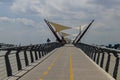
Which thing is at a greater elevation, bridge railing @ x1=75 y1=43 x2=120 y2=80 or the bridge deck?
Result: bridge railing @ x1=75 y1=43 x2=120 y2=80

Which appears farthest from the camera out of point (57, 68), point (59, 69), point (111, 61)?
point (57, 68)

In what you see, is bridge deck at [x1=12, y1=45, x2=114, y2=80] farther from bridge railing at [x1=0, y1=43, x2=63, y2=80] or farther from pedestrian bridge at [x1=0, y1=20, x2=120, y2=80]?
bridge railing at [x1=0, y1=43, x2=63, y2=80]

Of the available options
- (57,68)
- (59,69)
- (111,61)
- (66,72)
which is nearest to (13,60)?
(57,68)

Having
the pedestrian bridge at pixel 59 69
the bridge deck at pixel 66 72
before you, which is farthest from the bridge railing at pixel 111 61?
the bridge deck at pixel 66 72

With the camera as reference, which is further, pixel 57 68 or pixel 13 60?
pixel 13 60

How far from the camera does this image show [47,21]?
19162 centimetres

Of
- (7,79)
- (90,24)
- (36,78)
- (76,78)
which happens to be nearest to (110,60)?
(76,78)

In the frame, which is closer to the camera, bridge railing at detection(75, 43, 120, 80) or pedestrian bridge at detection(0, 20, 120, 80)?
bridge railing at detection(75, 43, 120, 80)

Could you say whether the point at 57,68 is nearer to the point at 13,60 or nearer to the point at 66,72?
the point at 66,72

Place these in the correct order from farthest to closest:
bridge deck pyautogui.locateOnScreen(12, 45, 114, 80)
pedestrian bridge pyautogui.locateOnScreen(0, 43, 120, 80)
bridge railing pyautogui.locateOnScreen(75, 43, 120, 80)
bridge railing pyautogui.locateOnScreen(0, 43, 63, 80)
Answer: bridge deck pyautogui.locateOnScreen(12, 45, 114, 80) → pedestrian bridge pyautogui.locateOnScreen(0, 43, 120, 80) → bridge railing pyautogui.locateOnScreen(0, 43, 63, 80) → bridge railing pyautogui.locateOnScreen(75, 43, 120, 80)

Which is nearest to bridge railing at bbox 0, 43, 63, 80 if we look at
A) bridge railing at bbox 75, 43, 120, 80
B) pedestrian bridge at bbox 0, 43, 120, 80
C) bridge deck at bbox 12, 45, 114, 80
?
pedestrian bridge at bbox 0, 43, 120, 80

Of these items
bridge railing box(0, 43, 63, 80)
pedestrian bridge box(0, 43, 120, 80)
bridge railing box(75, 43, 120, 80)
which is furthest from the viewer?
pedestrian bridge box(0, 43, 120, 80)

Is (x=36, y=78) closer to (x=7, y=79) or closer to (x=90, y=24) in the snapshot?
(x=7, y=79)

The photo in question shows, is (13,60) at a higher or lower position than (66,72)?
higher
